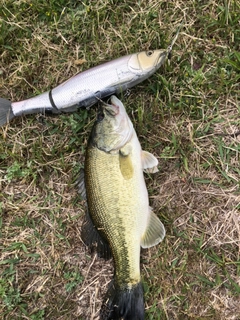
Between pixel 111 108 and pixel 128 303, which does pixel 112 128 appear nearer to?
pixel 111 108

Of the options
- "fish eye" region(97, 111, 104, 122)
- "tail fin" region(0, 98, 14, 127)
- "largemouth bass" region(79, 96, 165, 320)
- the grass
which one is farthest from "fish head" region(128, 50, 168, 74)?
"tail fin" region(0, 98, 14, 127)

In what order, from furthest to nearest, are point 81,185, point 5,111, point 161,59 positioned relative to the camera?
point 5,111 < point 81,185 < point 161,59

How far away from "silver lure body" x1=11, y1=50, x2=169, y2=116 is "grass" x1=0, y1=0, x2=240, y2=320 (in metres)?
0.17

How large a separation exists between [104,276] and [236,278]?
A: 112 cm

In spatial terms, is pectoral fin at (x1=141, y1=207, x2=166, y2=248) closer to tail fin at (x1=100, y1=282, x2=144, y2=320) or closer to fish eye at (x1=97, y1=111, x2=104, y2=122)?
tail fin at (x1=100, y1=282, x2=144, y2=320)

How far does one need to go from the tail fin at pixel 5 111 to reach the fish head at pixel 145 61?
1144 mm

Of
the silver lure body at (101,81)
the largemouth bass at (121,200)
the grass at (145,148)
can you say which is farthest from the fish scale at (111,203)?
the silver lure body at (101,81)

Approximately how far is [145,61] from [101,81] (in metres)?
0.39

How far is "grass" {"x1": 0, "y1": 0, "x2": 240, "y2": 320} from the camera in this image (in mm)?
3340

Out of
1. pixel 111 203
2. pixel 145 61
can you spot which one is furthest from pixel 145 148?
pixel 145 61

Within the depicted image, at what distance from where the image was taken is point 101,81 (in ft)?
10.7

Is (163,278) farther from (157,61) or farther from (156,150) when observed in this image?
(157,61)

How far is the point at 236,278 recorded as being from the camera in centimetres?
328

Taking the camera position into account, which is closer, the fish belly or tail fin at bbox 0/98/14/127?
the fish belly
